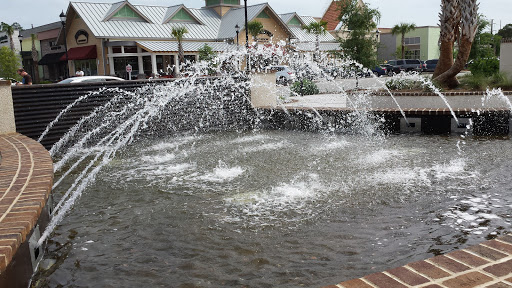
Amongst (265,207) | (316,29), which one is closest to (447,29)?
(265,207)

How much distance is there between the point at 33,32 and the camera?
50906 millimetres

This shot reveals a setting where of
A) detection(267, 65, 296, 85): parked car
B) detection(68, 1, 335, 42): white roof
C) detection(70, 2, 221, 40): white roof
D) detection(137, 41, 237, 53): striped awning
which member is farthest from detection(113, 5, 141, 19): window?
detection(267, 65, 296, 85): parked car

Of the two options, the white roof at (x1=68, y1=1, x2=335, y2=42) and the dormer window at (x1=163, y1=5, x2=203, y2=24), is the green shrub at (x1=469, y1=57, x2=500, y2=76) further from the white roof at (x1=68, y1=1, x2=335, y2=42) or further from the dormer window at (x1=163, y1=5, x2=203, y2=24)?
the dormer window at (x1=163, y1=5, x2=203, y2=24)

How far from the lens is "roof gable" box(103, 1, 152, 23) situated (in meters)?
39.4

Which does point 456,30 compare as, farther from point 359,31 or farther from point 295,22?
point 295,22

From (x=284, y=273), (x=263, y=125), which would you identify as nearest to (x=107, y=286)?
(x=284, y=273)

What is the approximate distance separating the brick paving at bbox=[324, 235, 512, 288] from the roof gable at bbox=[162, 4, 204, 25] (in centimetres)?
4191

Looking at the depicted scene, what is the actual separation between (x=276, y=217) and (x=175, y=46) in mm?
37264

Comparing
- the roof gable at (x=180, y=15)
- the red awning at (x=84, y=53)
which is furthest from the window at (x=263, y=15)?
the red awning at (x=84, y=53)

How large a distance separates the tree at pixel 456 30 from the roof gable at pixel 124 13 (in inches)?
1181

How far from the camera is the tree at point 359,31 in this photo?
24.6m

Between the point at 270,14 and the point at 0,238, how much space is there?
46.1 meters

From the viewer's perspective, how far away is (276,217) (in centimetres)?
505

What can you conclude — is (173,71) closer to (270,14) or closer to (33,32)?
(270,14)
